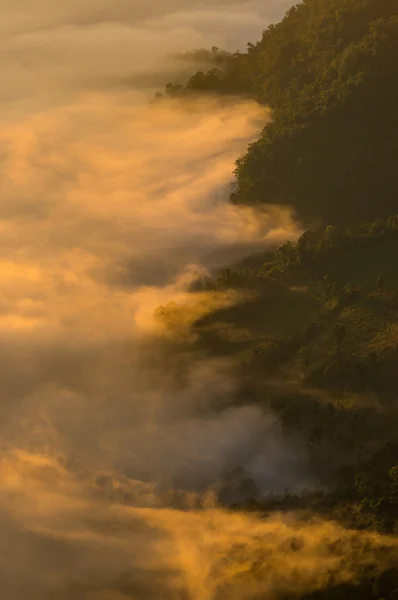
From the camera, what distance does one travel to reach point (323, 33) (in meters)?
37.9

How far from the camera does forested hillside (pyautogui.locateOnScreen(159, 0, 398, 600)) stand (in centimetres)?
2559

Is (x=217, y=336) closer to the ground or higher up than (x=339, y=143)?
closer to the ground

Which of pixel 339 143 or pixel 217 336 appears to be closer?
pixel 217 336

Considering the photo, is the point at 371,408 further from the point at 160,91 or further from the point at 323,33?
the point at 160,91

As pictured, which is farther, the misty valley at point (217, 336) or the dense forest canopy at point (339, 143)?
the dense forest canopy at point (339, 143)

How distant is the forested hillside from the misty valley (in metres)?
0.07

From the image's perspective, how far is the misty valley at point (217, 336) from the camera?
24203 mm

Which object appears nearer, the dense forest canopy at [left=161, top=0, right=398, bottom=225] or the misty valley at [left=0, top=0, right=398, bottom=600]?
the misty valley at [left=0, top=0, right=398, bottom=600]

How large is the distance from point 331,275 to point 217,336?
4694 mm

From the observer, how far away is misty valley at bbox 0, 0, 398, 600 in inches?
953

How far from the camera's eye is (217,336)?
3133cm

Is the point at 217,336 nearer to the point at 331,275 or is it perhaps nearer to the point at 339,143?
the point at 331,275

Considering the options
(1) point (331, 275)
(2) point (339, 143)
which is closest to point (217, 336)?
(1) point (331, 275)

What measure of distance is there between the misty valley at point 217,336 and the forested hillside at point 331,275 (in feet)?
0.24
